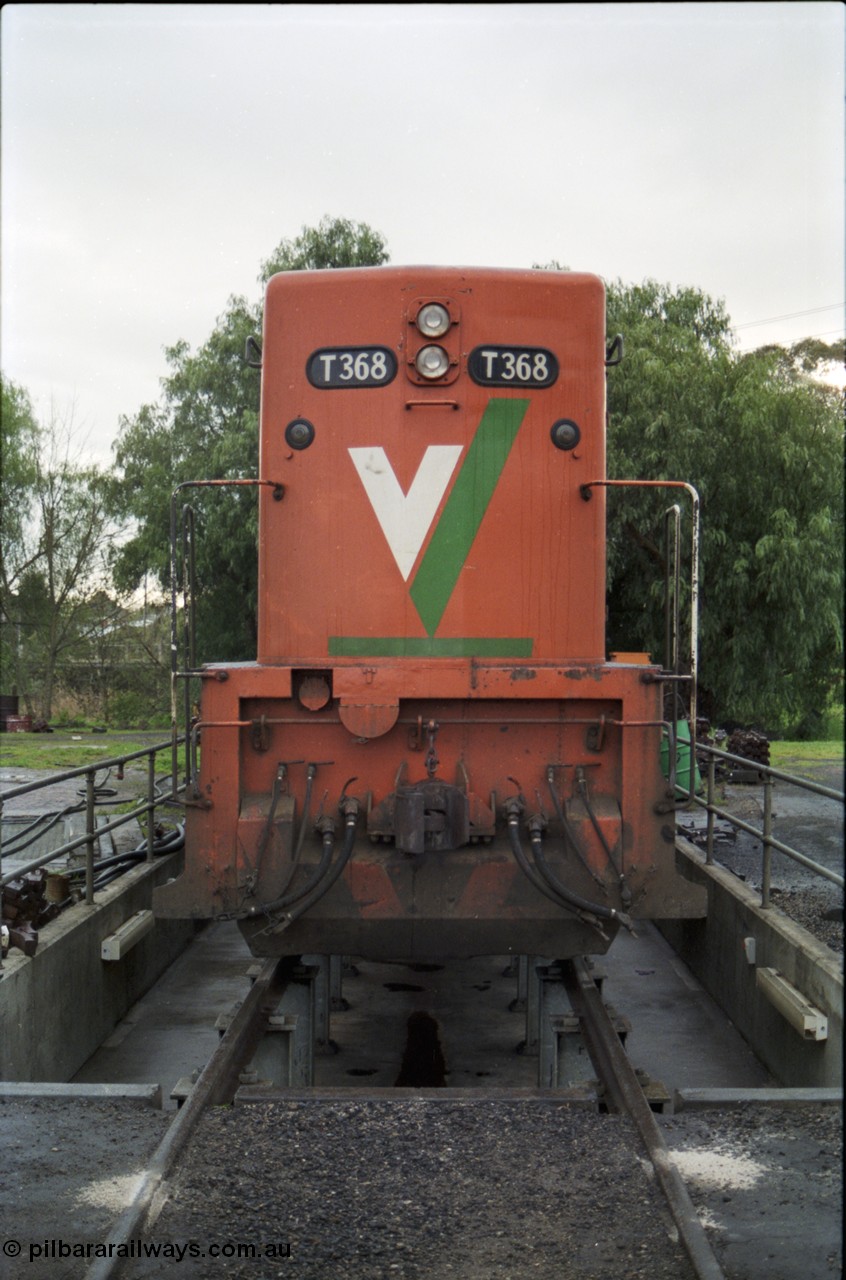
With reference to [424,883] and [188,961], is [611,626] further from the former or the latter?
[424,883]

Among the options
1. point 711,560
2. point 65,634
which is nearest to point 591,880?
point 711,560

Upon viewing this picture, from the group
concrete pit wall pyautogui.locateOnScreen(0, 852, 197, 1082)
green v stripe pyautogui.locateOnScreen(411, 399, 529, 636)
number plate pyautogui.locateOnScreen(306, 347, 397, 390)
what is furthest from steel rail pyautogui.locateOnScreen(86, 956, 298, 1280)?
number plate pyautogui.locateOnScreen(306, 347, 397, 390)

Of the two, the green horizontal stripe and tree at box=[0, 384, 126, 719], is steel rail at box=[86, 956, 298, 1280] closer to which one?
the green horizontal stripe

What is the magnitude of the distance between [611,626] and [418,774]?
1331 centimetres

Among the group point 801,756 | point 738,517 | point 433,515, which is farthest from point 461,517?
point 801,756

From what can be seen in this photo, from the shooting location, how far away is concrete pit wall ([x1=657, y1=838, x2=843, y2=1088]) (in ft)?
17.3

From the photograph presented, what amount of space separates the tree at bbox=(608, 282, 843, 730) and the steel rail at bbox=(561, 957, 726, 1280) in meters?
11.9

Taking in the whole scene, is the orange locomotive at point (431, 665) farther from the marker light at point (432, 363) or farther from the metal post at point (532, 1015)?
the metal post at point (532, 1015)

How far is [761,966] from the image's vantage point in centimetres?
636

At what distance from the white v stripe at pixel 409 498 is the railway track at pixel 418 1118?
2246mm

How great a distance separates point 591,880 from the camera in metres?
5.35

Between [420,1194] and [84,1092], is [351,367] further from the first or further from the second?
[420,1194]

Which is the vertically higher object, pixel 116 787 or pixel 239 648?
pixel 239 648

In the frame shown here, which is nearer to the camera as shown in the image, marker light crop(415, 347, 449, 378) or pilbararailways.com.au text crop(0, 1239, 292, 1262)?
pilbararailways.com.au text crop(0, 1239, 292, 1262)
